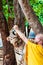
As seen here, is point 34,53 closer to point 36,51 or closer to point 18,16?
point 36,51

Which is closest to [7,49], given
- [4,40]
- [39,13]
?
[4,40]

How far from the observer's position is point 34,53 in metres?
2.50

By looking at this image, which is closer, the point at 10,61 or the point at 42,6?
the point at 10,61

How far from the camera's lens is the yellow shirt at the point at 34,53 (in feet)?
8.07

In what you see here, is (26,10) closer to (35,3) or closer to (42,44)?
(42,44)

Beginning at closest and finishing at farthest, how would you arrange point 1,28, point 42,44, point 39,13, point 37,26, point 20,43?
point 42,44 < point 37,26 < point 20,43 < point 1,28 < point 39,13

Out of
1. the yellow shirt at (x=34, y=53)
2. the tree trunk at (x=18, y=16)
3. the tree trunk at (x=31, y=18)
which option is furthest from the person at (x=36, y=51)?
the tree trunk at (x=18, y=16)

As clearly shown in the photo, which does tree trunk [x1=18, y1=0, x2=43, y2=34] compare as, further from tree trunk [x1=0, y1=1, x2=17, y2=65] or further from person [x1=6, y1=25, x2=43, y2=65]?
tree trunk [x1=0, y1=1, x2=17, y2=65]

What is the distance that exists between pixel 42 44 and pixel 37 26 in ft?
1.46


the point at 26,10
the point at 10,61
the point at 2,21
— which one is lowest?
the point at 10,61

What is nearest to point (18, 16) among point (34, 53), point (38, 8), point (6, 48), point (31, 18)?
point (6, 48)

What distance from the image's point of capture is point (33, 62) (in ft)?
8.36

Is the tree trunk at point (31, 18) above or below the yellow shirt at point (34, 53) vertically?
above

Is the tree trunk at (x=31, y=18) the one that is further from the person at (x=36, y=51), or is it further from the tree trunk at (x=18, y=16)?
the tree trunk at (x=18, y=16)
